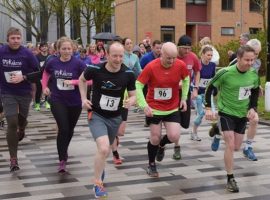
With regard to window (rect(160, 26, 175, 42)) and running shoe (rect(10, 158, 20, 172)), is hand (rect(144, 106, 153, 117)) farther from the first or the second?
window (rect(160, 26, 175, 42))

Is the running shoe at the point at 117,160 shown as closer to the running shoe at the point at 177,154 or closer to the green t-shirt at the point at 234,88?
the running shoe at the point at 177,154

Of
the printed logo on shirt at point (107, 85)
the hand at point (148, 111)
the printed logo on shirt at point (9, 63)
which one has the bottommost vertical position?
the hand at point (148, 111)

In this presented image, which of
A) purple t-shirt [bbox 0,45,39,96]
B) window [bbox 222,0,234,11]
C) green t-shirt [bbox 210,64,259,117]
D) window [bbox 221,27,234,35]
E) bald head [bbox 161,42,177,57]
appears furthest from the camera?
window [bbox 222,0,234,11]

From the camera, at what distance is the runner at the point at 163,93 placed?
6.54 metres

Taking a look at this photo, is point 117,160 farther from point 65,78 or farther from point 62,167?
point 65,78

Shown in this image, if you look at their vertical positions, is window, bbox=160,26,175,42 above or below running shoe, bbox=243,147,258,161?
above

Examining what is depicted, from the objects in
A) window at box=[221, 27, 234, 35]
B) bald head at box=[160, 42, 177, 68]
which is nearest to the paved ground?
bald head at box=[160, 42, 177, 68]

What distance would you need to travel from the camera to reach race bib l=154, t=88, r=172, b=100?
6.68 metres

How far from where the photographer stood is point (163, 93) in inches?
264

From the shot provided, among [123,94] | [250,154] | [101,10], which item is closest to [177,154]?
[250,154]

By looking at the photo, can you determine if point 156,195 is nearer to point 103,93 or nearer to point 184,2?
point 103,93

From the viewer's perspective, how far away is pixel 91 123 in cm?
593

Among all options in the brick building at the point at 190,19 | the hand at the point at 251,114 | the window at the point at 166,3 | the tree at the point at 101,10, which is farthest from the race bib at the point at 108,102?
the window at the point at 166,3

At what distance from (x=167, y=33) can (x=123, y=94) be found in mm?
39126
